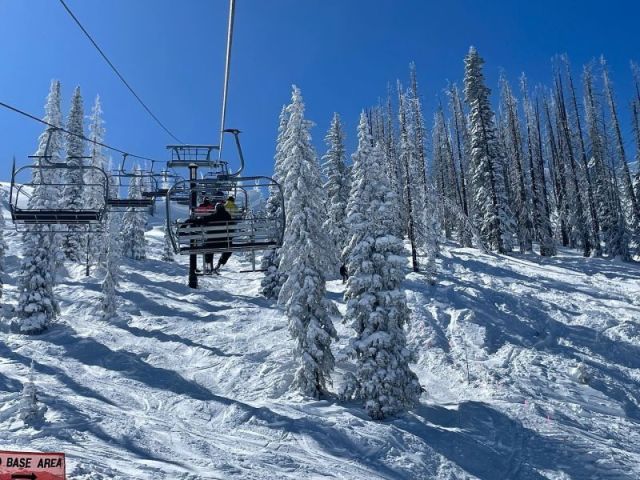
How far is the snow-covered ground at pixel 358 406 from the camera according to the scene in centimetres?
1800

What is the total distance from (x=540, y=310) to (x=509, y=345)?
436 centimetres

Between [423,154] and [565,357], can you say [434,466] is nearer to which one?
[565,357]

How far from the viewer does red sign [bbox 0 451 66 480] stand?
8.84 metres

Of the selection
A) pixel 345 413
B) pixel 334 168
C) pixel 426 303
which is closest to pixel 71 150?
pixel 334 168

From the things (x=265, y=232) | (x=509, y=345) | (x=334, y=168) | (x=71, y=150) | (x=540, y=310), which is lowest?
(x=509, y=345)

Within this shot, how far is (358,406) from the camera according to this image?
2330cm

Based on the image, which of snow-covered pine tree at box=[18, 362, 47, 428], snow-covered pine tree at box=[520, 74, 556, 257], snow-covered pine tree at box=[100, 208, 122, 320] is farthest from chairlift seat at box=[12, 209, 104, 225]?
snow-covered pine tree at box=[520, 74, 556, 257]

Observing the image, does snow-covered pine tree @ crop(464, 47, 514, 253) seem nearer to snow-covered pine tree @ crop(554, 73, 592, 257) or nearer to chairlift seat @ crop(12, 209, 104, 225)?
snow-covered pine tree @ crop(554, 73, 592, 257)

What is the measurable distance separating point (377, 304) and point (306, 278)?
4151 millimetres

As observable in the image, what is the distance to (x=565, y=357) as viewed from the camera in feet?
83.9

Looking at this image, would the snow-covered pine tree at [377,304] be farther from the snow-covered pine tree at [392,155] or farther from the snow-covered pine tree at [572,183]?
the snow-covered pine tree at [572,183]

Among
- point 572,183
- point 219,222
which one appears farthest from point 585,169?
point 219,222

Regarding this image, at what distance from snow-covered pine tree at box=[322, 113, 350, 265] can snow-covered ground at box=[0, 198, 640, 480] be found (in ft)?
20.3

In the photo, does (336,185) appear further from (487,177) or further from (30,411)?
(30,411)
